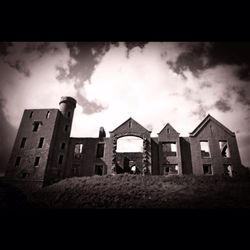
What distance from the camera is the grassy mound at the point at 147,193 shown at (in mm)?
13320

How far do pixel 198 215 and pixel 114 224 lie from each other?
249 centimetres

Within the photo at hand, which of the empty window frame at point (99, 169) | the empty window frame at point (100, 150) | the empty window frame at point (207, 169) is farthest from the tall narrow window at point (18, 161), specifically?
the empty window frame at point (207, 169)

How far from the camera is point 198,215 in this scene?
5.33 metres

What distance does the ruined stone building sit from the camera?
70.8ft

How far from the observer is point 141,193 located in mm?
15055

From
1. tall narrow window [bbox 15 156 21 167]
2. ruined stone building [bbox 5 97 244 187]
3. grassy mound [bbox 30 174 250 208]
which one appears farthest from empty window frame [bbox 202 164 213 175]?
tall narrow window [bbox 15 156 21 167]

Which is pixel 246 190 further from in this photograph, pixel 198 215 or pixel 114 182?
pixel 198 215

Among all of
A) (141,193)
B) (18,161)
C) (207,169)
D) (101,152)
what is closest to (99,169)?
(101,152)

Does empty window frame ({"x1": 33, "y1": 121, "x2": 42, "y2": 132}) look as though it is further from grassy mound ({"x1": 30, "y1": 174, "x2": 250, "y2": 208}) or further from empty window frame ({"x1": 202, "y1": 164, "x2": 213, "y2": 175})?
empty window frame ({"x1": 202, "y1": 164, "x2": 213, "y2": 175})

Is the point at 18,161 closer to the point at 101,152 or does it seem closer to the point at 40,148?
the point at 40,148

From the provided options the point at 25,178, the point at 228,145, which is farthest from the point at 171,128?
the point at 25,178

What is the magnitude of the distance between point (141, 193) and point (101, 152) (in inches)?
477

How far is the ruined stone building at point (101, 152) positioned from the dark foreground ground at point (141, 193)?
3.22 meters
